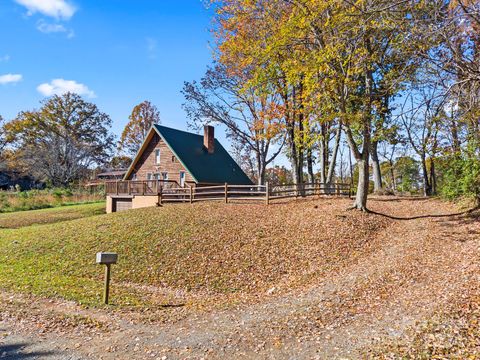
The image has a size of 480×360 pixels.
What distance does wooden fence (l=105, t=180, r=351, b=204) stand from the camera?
65.0 feet

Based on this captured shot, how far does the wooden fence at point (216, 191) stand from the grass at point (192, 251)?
2534mm

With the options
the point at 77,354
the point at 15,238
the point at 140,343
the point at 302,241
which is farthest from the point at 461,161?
the point at 15,238

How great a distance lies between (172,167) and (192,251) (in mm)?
16331

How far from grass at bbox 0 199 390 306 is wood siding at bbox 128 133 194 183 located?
10.4m

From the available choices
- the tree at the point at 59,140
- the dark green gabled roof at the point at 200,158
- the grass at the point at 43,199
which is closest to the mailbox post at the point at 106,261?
the dark green gabled roof at the point at 200,158


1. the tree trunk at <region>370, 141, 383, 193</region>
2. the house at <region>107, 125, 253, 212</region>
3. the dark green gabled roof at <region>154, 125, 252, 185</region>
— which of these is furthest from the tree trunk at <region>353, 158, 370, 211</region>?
the dark green gabled roof at <region>154, 125, 252, 185</region>

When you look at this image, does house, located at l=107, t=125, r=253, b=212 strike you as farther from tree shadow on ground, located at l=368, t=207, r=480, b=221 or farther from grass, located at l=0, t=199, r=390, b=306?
tree shadow on ground, located at l=368, t=207, r=480, b=221

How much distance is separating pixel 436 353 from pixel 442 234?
29.2ft

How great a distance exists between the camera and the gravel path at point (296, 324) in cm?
571

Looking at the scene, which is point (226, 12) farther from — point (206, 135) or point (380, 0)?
point (380, 0)

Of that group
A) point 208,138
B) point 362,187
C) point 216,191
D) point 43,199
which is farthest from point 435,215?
point 43,199

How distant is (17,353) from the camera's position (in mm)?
5730

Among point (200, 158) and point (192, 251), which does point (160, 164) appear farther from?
point (192, 251)

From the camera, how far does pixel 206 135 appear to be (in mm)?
30406
